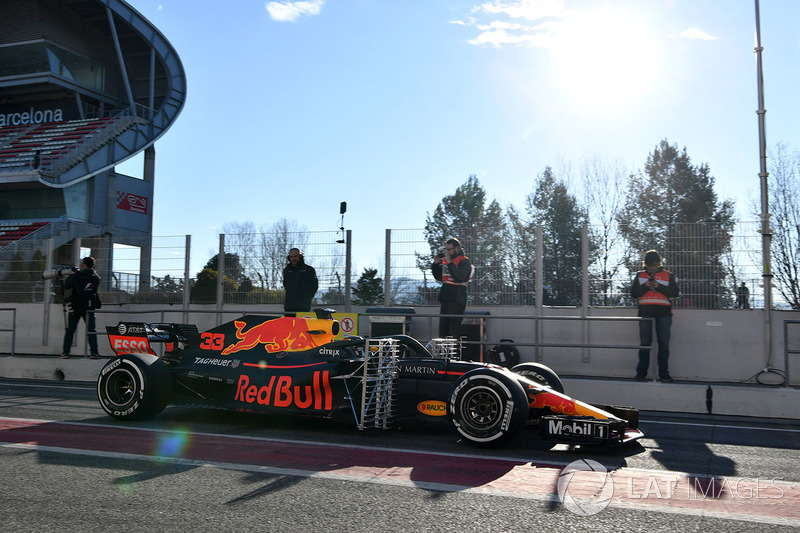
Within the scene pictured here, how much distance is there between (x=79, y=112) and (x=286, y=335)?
118ft

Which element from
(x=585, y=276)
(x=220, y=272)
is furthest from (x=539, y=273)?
(x=220, y=272)

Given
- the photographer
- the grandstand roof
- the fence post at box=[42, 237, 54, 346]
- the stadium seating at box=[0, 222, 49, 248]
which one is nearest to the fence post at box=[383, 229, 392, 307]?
the photographer

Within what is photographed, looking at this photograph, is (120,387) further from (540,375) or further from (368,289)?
(368,289)

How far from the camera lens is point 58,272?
42.2 feet

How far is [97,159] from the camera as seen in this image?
112 ft

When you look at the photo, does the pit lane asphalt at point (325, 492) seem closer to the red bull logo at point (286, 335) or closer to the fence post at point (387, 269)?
the red bull logo at point (286, 335)

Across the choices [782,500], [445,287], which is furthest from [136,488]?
[445,287]

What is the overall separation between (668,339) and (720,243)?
5.63 feet

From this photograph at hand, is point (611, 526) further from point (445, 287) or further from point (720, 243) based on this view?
point (720, 243)

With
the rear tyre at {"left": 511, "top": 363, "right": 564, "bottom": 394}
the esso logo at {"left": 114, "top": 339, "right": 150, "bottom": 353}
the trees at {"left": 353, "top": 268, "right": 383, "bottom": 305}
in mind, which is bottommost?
the rear tyre at {"left": 511, "top": 363, "right": 564, "bottom": 394}

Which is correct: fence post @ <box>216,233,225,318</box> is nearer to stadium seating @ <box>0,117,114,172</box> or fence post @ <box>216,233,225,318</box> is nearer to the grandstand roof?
the grandstand roof

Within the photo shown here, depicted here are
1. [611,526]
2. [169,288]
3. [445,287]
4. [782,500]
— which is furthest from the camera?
[169,288]

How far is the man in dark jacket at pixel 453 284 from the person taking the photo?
10.2 metres

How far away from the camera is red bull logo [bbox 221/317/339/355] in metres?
6.80
